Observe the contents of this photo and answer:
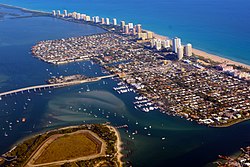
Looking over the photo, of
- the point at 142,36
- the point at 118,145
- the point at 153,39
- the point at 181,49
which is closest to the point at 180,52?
the point at 181,49

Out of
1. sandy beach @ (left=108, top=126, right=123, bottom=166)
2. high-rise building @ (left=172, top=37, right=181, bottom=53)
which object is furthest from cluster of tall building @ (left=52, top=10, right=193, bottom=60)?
sandy beach @ (left=108, top=126, right=123, bottom=166)

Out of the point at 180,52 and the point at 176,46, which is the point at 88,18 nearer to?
the point at 176,46

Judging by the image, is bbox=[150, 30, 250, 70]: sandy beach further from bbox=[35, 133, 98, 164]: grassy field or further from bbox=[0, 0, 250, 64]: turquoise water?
bbox=[35, 133, 98, 164]: grassy field

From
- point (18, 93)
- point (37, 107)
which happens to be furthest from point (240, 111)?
point (18, 93)

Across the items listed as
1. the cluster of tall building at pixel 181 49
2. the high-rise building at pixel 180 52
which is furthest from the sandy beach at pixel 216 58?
the high-rise building at pixel 180 52

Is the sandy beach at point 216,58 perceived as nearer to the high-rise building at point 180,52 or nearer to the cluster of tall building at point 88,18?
the high-rise building at point 180,52

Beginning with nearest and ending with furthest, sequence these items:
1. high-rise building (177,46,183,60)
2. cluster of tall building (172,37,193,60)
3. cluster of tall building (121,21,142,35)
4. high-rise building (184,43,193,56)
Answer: high-rise building (177,46,183,60) < cluster of tall building (172,37,193,60) < high-rise building (184,43,193,56) < cluster of tall building (121,21,142,35)

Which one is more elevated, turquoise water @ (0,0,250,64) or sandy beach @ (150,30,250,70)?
turquoise water @ (0,0,250,64)
